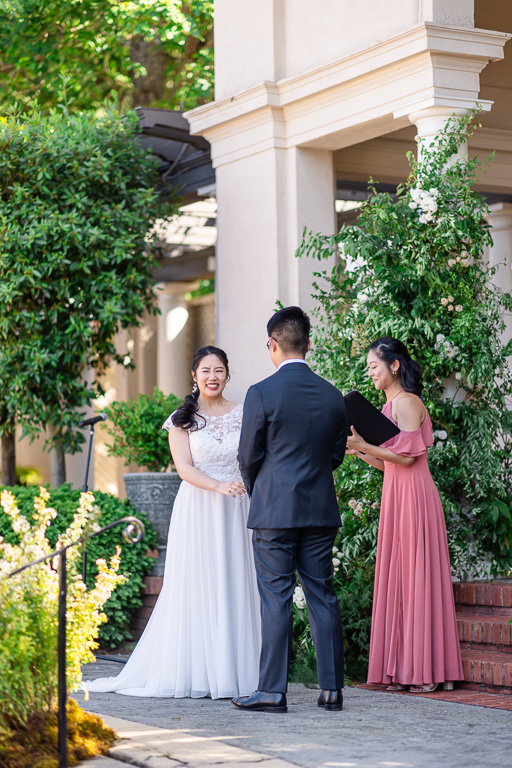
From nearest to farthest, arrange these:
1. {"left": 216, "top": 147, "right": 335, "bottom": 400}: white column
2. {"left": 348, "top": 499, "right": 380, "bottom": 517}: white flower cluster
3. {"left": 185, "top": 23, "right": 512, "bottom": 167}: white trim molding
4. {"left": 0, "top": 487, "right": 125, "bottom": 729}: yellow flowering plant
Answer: {"left": 0, "top": 487, "right": 125, "bottom": 729}: yellow flowering plant
{"left": 348, "top": 499, "right": 380, "bottom": 517}: white flower cluster
{"left": 185, "top": 23, "right": 512, "bottom": 167}: white trim molding
{"left": 216, "top": 147, "right": 335, "bottom": 400}: white column

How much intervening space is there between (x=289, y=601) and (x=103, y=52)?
31.0 feet

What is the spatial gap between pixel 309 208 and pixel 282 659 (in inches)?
163

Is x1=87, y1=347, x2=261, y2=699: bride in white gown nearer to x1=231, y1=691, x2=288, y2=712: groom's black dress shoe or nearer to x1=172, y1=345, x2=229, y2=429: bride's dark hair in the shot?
x1=172, y1=345, x2=229, y2=429: bride's dark hair

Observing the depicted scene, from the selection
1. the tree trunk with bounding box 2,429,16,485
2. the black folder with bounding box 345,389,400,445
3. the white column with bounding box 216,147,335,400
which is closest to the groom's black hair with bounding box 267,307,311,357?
the black folder with bounding box 345,389,400,445

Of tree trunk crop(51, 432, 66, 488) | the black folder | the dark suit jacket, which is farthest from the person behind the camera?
tree trunk crop(51, 432, 66, 488)

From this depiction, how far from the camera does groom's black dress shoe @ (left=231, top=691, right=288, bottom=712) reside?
5457 mm

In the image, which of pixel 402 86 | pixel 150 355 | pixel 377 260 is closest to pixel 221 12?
pixel 402 86

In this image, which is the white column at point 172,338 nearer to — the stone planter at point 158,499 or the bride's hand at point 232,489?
the stone planter at point 158,499

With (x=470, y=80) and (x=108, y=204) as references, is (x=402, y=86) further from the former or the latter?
(x=108, y=204)

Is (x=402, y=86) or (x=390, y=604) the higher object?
(x=402, y=86)

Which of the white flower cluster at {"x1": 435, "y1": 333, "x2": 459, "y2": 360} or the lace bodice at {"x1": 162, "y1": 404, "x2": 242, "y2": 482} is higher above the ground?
the white flower cluster at {"x1": 435, "y1": 333, "x2": 459, "y2": 360}

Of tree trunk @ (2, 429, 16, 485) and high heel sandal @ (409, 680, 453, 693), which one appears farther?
tree trunk @ (2, 429, 16, 485)

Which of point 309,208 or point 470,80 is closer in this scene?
point 470,80

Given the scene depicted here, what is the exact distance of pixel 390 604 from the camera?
6.15m
